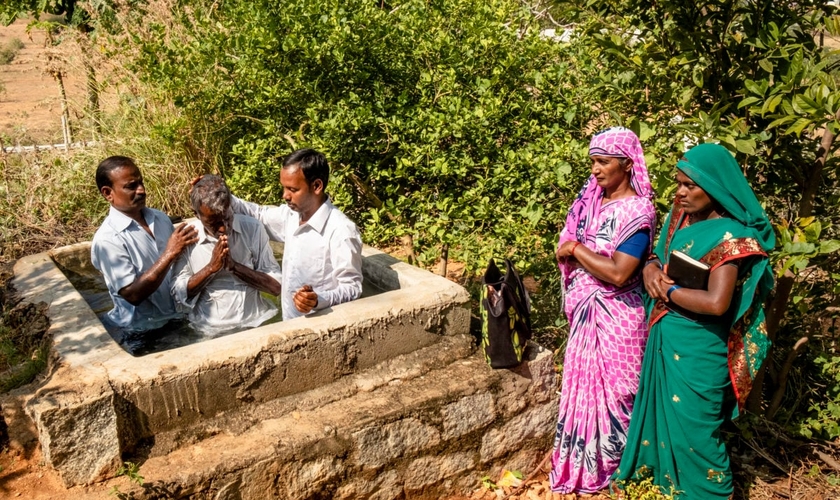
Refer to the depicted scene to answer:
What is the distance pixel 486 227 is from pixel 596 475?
1.77 metres

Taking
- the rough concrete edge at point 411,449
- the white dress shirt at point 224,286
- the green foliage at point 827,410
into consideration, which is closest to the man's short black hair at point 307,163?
the white dress shirt at point 224,286

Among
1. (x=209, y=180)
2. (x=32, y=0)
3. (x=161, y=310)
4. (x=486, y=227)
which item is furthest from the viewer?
(x=32, y=0)

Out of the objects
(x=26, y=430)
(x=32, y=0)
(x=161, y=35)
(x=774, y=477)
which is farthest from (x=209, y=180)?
(x=32, y=0)

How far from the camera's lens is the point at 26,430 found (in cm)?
302

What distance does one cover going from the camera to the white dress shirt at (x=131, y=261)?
360 centimetres

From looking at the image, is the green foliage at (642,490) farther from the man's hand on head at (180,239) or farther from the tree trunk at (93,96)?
the tree trunk at (93,96)

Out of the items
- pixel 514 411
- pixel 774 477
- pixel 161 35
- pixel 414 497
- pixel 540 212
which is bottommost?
pixel 774 477

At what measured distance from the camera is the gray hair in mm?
3564

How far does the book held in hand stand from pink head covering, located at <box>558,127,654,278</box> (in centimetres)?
35

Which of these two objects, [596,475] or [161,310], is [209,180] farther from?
[596,475]

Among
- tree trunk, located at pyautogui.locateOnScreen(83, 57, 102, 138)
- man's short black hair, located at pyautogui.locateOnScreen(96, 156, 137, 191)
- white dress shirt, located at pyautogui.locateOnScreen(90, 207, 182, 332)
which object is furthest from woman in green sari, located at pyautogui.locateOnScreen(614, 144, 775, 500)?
tree trunk, located at pyautogui.locateOnScreen(83, 57, 102, 138)

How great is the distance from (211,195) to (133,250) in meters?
0.56

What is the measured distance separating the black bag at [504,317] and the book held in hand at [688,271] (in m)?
0.76

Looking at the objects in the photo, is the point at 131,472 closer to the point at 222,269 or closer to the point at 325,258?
the point at 222,269
